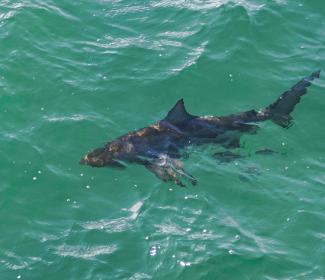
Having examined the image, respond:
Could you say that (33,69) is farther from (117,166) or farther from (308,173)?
(308,173)

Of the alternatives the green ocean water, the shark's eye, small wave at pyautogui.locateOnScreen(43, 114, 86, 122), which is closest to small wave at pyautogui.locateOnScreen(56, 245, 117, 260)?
the green ocean water

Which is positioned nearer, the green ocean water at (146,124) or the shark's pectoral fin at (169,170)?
the green ocean water at (146,124)

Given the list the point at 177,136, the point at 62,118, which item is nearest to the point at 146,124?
the point at 177,136

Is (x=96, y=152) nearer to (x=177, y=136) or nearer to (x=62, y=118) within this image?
(x=62, y=118)

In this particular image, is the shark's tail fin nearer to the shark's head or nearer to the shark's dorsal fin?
the shark's dorsal fin

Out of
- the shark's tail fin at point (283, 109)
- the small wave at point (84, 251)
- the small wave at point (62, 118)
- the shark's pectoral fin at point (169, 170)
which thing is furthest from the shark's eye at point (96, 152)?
the shark's tail fin at point (283, 109)

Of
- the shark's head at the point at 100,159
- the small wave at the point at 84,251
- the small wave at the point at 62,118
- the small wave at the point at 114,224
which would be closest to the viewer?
the small wave at the point at 84,251

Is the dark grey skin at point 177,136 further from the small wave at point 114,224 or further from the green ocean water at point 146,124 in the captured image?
the small wave at point 114,224
